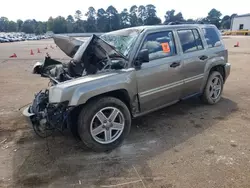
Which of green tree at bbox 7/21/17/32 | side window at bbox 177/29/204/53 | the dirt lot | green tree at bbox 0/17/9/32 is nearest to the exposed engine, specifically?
the dirt lot

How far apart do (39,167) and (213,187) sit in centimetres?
225

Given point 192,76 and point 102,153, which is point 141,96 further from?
point 192,76

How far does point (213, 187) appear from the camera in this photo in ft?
9.11

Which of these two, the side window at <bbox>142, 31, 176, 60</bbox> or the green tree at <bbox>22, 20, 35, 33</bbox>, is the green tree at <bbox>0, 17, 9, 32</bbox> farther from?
the side window at <bbox>142, 31, 176, 60</bbox>

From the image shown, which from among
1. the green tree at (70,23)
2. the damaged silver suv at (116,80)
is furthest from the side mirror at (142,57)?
the green tree at (70,23)

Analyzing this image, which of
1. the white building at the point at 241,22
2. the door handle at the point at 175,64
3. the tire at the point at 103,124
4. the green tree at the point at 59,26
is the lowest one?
the tire at the point at 103,124

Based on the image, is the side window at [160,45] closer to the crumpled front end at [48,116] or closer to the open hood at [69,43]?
the open hood at [69,43]

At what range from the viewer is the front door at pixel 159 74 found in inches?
157

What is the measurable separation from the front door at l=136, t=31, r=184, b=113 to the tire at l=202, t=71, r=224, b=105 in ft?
3.58

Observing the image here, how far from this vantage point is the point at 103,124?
3621 millimetres

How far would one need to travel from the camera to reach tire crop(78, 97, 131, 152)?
3439 mm

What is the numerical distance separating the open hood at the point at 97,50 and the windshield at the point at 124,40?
0.21 m

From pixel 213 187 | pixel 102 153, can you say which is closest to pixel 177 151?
pixel 213 187

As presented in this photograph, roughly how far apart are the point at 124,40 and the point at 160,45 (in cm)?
64
